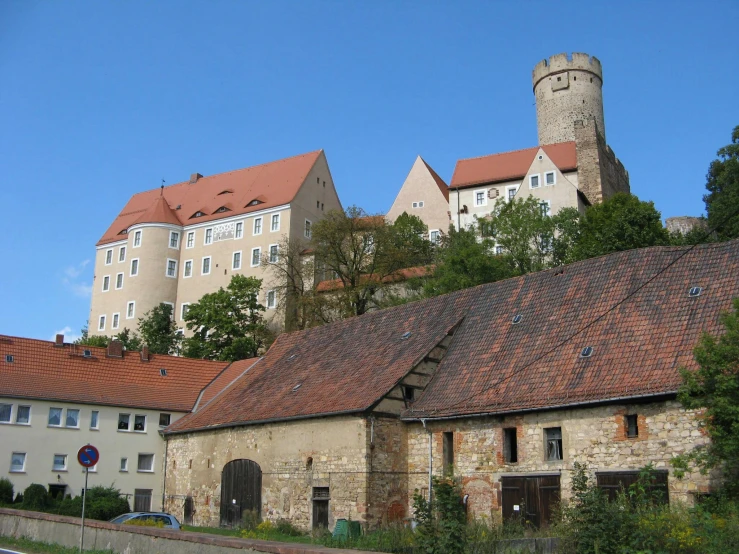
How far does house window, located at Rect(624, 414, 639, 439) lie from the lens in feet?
62.3

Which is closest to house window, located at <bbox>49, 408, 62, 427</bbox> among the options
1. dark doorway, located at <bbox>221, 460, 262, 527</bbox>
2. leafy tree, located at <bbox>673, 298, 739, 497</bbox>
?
dark doorway, located at <bbox>221, 460, 262, 527</bbox>

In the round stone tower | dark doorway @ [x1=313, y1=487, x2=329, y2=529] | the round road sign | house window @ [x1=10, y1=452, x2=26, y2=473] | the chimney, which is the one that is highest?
the round stone tower

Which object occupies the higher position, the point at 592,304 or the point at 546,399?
the point at 592,304

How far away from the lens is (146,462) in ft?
121

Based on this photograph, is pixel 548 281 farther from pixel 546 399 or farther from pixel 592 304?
pixel 546 399

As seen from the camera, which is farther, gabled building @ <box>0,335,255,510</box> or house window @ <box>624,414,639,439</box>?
gabled building @ <box>0,335,255,510</box>

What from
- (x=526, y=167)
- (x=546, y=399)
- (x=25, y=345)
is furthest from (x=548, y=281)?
(x=526, y=167)

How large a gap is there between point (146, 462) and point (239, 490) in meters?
10.7

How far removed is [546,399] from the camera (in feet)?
67.8

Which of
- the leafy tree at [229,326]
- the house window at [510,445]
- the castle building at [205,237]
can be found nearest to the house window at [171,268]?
the castle building at [205,237]

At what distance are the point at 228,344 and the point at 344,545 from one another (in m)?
42.8

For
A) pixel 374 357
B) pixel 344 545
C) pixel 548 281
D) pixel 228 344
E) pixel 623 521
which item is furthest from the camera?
pixel 228 344

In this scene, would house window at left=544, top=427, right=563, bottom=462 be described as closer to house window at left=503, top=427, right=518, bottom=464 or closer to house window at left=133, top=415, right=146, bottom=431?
house window at left=503, top=427, right=518, bottom=464

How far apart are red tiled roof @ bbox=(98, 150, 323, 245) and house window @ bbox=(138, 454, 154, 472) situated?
35888mm
